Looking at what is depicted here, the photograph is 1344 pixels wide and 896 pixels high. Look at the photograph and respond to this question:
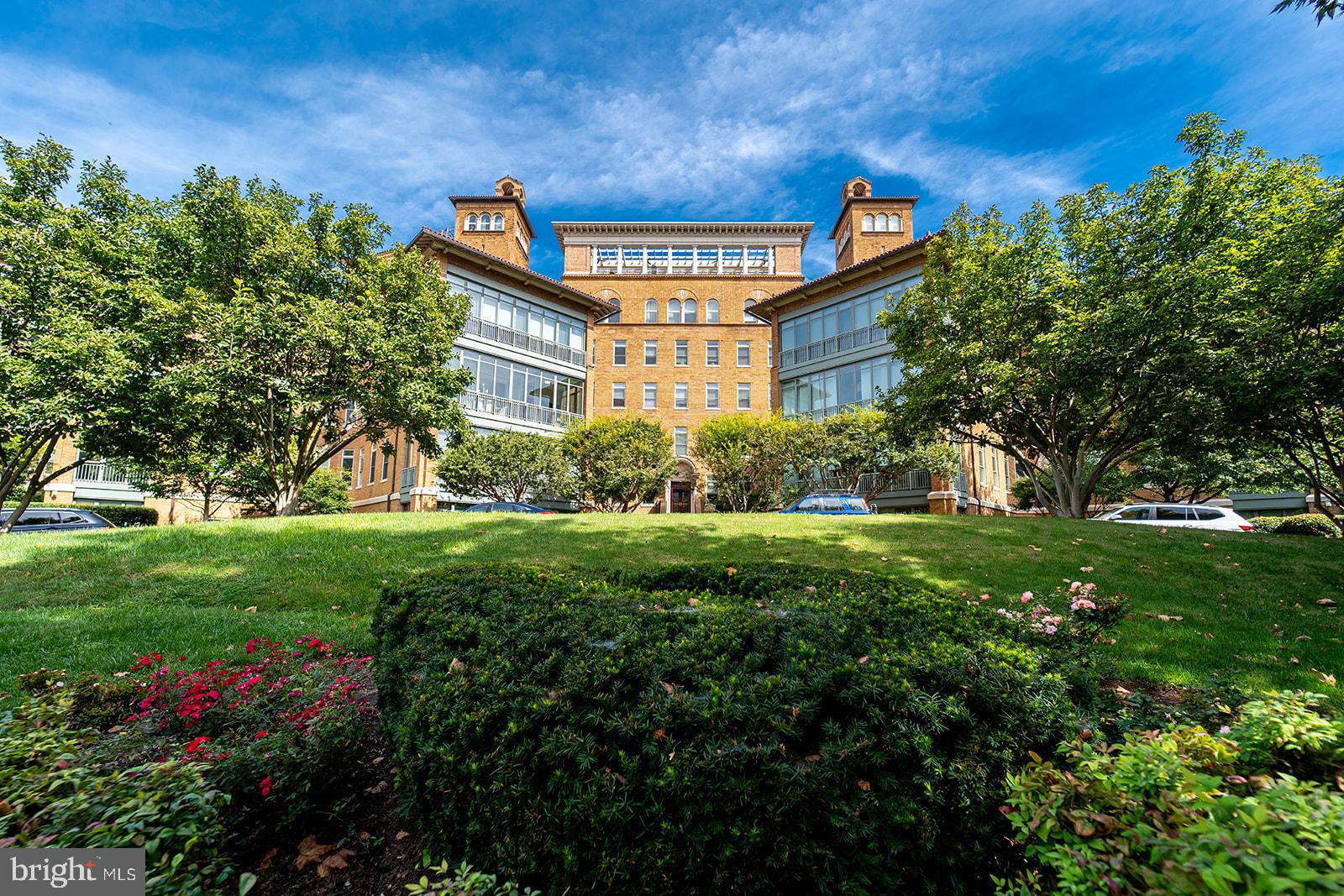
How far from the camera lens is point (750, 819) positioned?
2.00 meters

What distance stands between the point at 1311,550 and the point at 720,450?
16781mm

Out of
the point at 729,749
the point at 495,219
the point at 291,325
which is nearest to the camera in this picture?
the point at 729,749

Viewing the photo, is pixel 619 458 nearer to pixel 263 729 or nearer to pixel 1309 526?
pixel 263 729

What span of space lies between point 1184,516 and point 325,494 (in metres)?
35.3

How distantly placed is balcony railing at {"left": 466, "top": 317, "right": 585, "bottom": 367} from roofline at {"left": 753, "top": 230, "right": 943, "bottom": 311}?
11.2m

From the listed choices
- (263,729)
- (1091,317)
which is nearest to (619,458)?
(1091,317)

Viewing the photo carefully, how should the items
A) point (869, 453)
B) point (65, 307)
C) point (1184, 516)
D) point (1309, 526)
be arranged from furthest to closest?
point (869, 453), point (1309, 526), point (1184, 516), point (65, 307)

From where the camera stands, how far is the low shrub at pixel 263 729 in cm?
289

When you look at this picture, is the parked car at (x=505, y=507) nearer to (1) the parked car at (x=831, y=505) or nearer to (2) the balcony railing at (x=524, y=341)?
(2) the balcony railing at (x=524, y=341)

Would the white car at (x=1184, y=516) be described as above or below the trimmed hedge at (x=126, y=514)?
above

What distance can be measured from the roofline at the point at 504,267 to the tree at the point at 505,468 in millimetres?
9880

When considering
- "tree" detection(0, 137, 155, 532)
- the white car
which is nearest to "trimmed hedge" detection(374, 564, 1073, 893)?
"tree" detection(0, 137, 155, 532)

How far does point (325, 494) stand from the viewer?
2836cm

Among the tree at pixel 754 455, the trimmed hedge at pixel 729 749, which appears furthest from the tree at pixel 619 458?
the trimmed hedge at pixel 729 749
